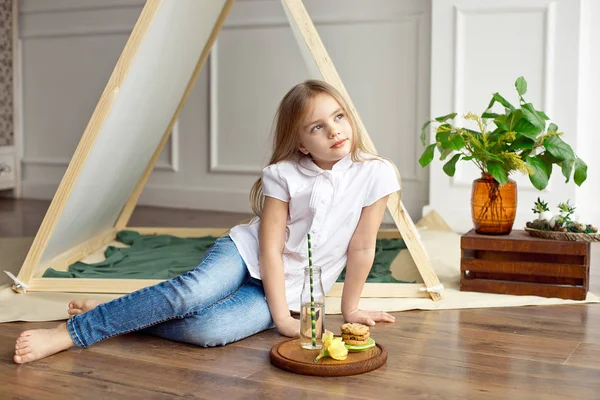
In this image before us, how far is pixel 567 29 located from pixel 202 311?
2.26 m

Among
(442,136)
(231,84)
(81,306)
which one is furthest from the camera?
(231,84)

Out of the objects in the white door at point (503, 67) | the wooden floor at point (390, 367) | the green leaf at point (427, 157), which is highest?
the white door at point (503, 67)

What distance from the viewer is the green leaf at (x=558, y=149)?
226 cm

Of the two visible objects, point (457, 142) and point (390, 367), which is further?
point (457, 142)

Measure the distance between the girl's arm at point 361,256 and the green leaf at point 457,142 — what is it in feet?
1.43

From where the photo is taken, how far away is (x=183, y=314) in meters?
1.78

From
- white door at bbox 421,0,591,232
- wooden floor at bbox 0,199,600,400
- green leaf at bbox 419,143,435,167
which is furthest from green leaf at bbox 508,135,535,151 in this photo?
white door at bbox 421,0,591,232

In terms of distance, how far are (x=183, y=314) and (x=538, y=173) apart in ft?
3.66

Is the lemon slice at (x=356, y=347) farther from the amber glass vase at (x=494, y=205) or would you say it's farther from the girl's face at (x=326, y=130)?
the amber glass vase at (x=494, y=205)

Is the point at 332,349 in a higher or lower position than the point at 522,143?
lower

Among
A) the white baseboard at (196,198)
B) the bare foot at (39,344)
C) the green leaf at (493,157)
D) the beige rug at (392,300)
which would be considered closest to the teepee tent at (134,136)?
the beige rug at (392,300)

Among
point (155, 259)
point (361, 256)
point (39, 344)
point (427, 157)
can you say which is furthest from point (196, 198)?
point (39, 344)

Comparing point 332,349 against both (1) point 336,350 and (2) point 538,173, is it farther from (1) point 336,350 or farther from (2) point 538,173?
(2) point 538,173

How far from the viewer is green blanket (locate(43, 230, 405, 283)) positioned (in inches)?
97.1
